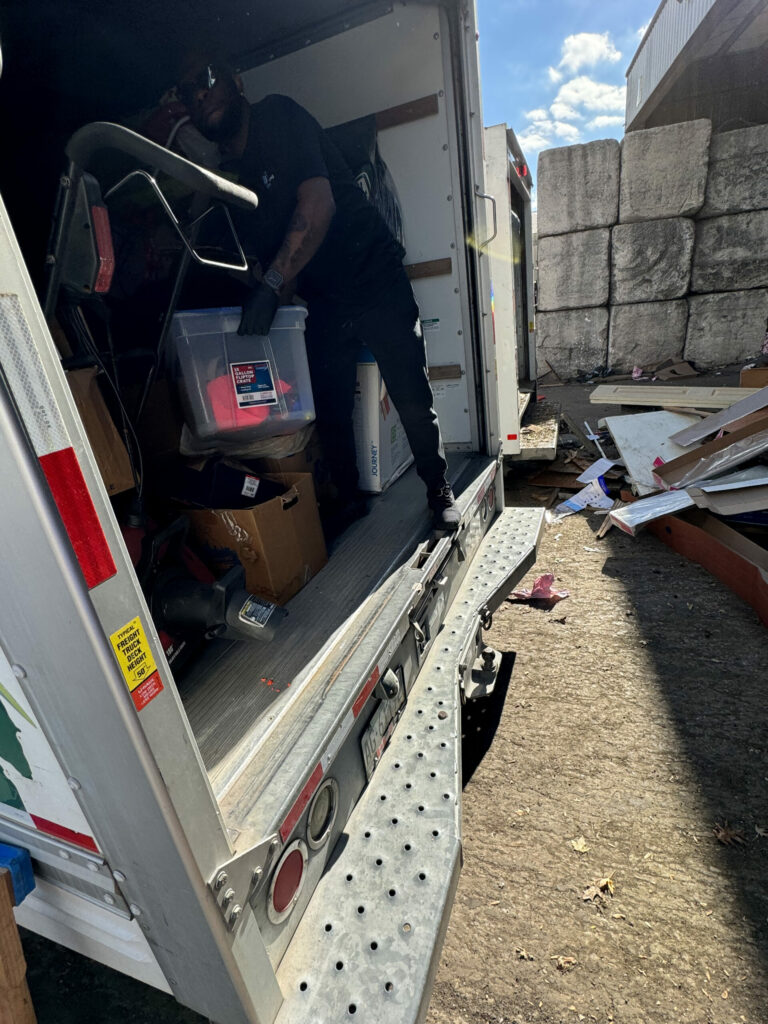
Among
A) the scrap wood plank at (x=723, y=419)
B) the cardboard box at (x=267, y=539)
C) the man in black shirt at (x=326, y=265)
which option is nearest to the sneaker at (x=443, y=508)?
the man in black shirt at (x=326, y=265)

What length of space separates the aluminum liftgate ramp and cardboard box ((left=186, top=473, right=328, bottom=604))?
66cm

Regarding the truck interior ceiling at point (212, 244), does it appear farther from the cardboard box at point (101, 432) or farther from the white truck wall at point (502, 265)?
the white truck wall at point (502, 265)

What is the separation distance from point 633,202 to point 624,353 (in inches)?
93.8

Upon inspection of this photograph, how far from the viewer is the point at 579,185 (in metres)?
8.80

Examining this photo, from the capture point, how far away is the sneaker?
248 cm

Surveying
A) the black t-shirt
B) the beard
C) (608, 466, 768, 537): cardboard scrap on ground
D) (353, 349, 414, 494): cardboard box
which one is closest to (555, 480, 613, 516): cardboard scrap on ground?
(608, 466, 768, 537): cardboard scrap on ground

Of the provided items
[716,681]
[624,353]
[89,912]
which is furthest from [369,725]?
[624,353]

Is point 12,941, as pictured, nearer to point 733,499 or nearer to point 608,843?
point 608,843

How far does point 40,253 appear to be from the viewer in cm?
195

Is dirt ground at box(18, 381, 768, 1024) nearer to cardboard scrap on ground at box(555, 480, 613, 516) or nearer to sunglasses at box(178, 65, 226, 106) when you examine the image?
cardboard scrap on ground at box(555, 480, 613, 516)

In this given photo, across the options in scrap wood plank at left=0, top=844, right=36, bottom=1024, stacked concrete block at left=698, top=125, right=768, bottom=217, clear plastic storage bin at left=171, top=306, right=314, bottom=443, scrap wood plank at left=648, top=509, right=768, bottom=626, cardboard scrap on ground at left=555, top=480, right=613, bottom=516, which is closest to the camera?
scrap wood plank at left=0, top=844, right=36, bottom=1024

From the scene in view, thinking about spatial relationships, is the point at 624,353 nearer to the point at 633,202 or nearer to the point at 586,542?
the point at 633,202

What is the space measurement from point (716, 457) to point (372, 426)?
9.39 ft

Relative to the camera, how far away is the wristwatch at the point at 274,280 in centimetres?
194
